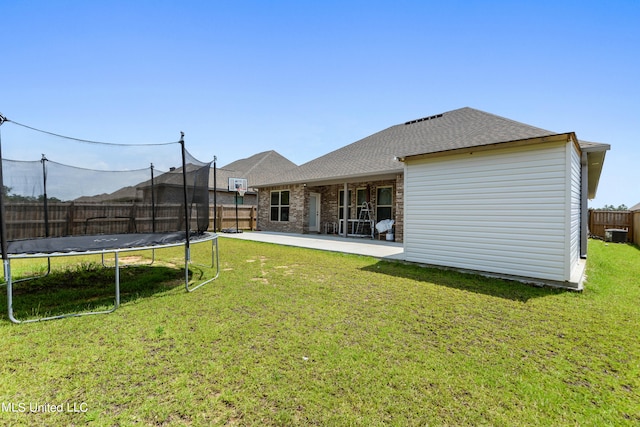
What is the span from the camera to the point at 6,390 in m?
1.80

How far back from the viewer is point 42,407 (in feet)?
5.47

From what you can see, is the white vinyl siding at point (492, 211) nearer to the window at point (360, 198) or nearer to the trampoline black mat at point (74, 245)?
the trampoline black mat at point (74, 245)

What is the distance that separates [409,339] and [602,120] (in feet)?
36.8

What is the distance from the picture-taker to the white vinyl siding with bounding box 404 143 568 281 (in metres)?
4.56

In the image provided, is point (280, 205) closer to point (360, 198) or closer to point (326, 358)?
point (360, 198)

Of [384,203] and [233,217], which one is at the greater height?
[384,203]

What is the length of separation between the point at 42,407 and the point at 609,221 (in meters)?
20.3

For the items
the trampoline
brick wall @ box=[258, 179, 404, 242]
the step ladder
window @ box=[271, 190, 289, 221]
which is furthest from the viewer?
window @ box=[271, 190, 289, 221]

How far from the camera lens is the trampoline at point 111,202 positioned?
4.35 m

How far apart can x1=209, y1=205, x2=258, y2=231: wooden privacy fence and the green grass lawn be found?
1074 centimetres

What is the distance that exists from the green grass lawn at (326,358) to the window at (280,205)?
966 cm

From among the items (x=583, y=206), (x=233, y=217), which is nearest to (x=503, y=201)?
(x=583, y=206)

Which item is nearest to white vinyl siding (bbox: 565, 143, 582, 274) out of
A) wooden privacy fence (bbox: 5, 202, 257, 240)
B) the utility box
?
wooden privacy fence (bbox: 5, 202, 257, 240)

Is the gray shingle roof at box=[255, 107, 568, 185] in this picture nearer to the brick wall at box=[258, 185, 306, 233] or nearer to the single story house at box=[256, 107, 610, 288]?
the single story house at box=[256, 107, 610, 288]
